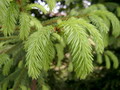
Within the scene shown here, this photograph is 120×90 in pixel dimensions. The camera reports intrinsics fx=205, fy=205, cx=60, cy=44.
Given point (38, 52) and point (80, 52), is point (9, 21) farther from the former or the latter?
point (80, 52)

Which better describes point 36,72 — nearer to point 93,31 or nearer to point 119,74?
point 93,31

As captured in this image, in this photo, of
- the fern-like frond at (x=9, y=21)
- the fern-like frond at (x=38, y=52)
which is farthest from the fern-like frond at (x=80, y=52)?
the fern-like frond at (x=9, y=21)

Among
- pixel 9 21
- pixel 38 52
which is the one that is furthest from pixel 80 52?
pixel 9 21

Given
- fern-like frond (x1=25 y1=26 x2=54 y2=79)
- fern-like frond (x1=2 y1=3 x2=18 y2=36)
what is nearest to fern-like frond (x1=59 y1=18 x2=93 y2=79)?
fern-like frond (x1=25 y1=26 x2=54 y2=79)

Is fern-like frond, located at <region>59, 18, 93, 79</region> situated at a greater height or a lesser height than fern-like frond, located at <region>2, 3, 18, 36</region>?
lesser

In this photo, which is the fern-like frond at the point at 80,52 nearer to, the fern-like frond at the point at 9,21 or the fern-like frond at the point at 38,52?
the fern-like frond at the point at 38,52

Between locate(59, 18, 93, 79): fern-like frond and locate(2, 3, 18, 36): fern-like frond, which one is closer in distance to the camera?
locate(59, 18, 93, 79): fern-like frond

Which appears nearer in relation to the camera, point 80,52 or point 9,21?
→ point 80,52

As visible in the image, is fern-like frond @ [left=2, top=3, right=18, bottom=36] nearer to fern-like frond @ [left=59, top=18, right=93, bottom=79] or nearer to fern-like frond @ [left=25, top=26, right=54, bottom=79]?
fern-like frond @ [left=25, top=26, right=54, bottom=79]
